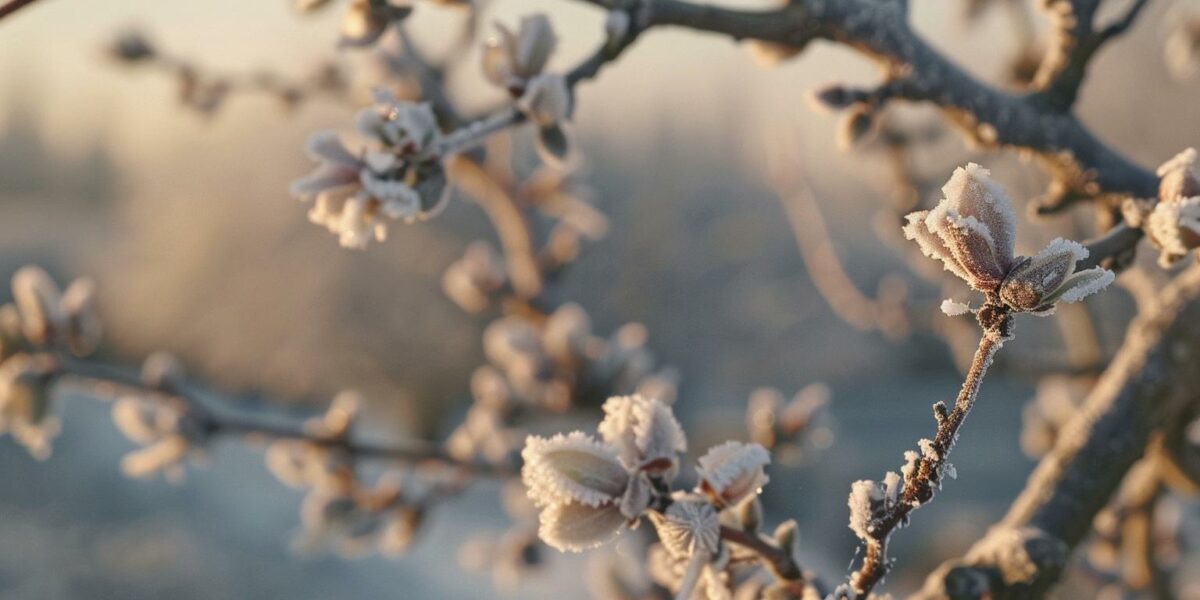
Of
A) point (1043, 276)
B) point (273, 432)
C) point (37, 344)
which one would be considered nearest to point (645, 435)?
point (1043, 276)

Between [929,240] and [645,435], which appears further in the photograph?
[645,435]

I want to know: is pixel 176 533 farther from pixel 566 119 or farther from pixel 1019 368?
pixel 566 119

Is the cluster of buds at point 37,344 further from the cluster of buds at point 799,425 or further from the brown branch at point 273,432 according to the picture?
the cluster of buds at point 799,425

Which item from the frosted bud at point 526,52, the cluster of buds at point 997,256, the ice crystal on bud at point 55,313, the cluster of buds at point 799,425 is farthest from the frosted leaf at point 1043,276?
the ice crystal on bud at point 55,313

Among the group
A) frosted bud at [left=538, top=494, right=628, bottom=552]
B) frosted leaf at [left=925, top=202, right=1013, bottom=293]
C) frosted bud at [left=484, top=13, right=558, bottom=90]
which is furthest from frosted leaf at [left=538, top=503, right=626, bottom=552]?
frosted bud at [left=484, top=13, right=558, bottom=90]

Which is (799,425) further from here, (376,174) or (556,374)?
(376,174)

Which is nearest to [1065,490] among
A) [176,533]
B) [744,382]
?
[176,533]

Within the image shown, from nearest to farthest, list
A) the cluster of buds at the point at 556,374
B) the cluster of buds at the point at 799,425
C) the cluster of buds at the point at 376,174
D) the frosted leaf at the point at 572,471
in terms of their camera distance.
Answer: the frosted leaf at the point at 572,471, the cluster of buds at the point at 376,174, the cluster of buds at the point at 799,425, the cluster of buds at the point at 556,374
